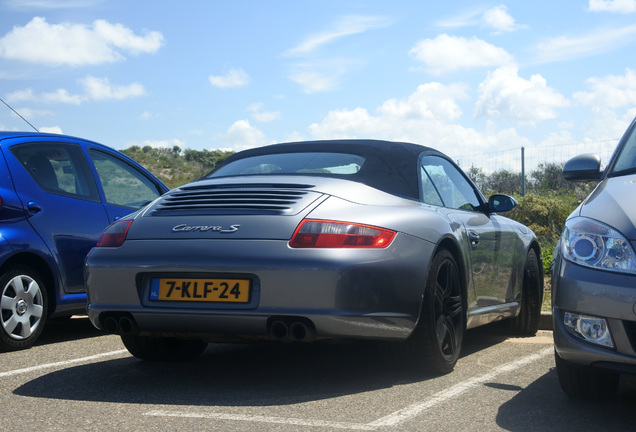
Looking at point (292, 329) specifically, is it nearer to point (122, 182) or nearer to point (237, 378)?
point (237, 378)

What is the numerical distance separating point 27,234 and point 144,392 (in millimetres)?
2029

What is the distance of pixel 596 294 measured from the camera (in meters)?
3.62

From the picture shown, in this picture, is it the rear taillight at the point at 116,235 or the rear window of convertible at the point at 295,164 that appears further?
the rear window of convertible at the point at 295,164

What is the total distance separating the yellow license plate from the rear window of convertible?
0.99 m

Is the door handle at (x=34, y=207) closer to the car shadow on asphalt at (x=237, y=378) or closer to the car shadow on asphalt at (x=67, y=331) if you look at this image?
the car shadow on asphalt at (x=67, y=331)

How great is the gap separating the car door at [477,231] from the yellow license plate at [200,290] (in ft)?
4.64

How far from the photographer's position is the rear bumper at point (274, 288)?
4.12 meters

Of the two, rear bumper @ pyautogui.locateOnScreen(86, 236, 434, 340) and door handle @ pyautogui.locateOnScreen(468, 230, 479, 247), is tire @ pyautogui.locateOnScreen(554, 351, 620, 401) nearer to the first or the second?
rear bumper @ pyautogui.locateOnScreen(86, 236, 434, 340)

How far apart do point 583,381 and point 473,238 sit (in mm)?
1585

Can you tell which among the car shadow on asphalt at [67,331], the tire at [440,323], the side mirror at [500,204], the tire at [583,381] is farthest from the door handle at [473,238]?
the car shadow on asphalt at [67,331]

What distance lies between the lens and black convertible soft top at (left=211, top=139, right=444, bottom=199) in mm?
4859

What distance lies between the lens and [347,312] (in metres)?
4.15

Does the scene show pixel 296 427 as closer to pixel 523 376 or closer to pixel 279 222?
pixel 279 222

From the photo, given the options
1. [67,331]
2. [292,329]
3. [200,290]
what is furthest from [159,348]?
[67,331]
